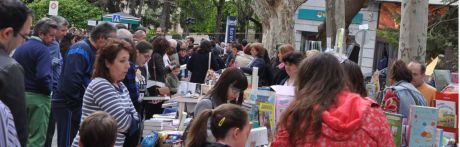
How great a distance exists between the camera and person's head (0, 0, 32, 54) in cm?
354

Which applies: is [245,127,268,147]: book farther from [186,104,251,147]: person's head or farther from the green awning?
the green awning

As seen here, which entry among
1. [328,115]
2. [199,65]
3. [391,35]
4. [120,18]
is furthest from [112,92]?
[120,18]

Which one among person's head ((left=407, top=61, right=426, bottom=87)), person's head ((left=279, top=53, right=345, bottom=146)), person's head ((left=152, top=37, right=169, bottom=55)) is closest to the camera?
person's head ((left=279, top=53, right=345, bottom=146))

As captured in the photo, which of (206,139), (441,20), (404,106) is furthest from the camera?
(441,20)

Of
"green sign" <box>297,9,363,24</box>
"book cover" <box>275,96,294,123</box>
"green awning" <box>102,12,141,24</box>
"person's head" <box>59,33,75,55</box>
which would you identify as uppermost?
"green sign" <box>297,9,363,24</box>

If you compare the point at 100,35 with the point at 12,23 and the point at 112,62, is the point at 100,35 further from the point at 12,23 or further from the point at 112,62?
→ the point at 12,23

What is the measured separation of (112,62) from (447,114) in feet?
9.44

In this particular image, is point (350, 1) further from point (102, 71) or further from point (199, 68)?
point (102, 71)

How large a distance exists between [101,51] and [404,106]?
2.90 m

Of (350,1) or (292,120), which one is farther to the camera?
(350,1)

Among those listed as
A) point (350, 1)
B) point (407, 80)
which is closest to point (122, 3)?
point (350, 1)

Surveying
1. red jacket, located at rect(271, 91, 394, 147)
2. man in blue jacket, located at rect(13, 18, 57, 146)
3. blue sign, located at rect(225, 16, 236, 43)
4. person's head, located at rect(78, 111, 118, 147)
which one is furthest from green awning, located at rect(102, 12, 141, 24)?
red jacket, located at rect(271, 91, 394, 147)

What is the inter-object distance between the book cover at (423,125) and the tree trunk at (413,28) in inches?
251

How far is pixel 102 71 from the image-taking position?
5570 millimetres
